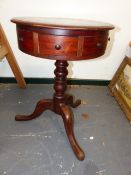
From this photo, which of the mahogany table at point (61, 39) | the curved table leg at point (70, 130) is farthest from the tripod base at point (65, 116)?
the mahogany table at point (61, 39)

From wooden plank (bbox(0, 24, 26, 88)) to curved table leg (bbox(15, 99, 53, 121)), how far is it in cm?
49

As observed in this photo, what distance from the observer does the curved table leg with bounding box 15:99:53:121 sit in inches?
49.2

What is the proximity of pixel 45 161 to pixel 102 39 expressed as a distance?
69cm

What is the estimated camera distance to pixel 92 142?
1162 millimetres

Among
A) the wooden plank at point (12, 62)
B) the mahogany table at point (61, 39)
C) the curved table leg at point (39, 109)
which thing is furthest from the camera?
the wooden plank at point (12, 62)

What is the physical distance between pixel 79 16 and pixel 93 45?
0.76 meters

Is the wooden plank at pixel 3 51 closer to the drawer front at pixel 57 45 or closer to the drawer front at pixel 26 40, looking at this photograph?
the drawer front at pixel 26 40

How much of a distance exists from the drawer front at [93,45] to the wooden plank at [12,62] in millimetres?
845

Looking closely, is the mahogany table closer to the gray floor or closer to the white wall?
the gray floor

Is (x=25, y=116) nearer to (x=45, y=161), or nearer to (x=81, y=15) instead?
(x=45, y=161)

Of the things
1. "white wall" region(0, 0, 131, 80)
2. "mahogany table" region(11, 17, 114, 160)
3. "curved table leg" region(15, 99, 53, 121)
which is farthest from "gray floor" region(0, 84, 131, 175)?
"mahogany table" region(11, 17, 114, 160)

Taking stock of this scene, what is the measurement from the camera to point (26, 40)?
2.95 ft

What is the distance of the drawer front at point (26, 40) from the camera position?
882mm

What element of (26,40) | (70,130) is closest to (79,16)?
(26,40)
